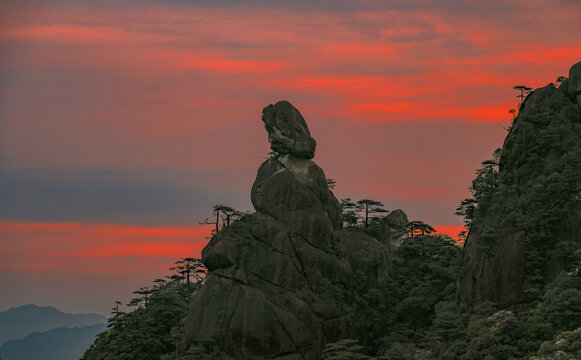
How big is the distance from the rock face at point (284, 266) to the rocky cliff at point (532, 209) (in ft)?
42.6

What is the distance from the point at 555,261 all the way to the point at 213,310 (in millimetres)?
27789

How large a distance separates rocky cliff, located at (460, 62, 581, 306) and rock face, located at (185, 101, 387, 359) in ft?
42.6

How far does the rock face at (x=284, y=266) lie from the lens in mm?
64125

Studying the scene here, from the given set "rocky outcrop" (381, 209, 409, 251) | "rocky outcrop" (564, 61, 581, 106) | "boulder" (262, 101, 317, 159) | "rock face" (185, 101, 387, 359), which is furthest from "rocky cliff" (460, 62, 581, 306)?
"rocky outcrop" (381, 209, 409, 251)

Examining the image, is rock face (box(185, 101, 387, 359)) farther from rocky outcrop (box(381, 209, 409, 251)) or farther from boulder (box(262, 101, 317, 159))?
rocky outcrop (box(381, 209, 409, 251))

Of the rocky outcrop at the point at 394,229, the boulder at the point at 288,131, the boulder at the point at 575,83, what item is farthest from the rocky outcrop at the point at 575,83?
the rocky outcrop at the point at 394,229

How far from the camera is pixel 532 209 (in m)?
58.1

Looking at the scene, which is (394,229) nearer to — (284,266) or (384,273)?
(384,273)

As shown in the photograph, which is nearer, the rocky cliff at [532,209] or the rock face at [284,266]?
the rocky cliff at [532,209]

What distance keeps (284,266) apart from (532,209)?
21.9 meters

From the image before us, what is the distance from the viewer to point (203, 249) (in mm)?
69062

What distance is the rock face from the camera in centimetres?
6412

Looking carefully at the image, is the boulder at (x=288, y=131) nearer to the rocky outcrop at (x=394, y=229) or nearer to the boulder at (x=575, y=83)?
the rocky outcrop at (x=394, y=229)

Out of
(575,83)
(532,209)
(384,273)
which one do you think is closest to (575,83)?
(575,83)
